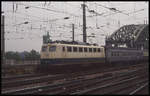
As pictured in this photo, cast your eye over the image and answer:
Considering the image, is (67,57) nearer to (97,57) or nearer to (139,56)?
(97,57)

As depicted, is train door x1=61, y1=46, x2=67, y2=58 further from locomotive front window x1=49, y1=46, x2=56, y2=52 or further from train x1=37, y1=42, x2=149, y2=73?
locomotive front window x1=49, y1=46, x2=56, y2=52

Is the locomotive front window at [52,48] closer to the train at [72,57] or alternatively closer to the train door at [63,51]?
the train at [72,57]

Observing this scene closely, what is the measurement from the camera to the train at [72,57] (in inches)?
962

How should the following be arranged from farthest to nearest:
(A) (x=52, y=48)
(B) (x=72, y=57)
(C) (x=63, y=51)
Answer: (B) (x=72, y=57) → (A) (x=52, y=48) → (C) (x=63, y=51)

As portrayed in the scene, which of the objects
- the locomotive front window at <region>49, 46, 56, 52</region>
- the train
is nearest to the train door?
the train

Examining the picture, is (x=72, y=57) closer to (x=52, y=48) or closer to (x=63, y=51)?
(x=63, y=51)

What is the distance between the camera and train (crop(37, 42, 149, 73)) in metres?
24.4

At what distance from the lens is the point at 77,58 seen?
26609 millimetres

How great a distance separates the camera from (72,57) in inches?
1016

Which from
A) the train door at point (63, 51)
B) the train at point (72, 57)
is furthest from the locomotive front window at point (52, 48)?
the train door at point (63, 51)

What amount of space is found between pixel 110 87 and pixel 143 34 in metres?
72.6

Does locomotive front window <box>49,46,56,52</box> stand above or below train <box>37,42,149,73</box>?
above

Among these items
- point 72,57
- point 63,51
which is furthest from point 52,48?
point 72,57

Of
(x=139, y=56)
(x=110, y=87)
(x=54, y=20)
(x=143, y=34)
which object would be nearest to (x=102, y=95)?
(x=110, y=87)
